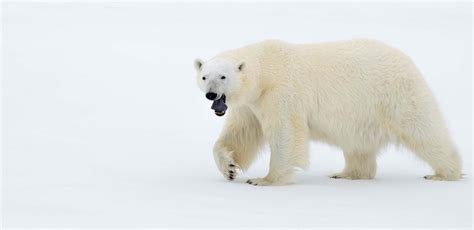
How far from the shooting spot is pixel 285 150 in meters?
9.16

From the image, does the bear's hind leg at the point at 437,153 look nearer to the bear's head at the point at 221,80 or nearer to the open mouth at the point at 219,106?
the bear's head at the point at 221,80

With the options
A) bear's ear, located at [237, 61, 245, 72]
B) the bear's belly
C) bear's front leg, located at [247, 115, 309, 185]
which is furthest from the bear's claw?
bear's ear, located at [237, 61, 245, 72]

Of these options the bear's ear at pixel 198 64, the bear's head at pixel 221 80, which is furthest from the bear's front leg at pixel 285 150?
the bear's ear at pixel 198 64

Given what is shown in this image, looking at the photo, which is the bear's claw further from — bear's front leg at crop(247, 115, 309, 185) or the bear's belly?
the bear's belly

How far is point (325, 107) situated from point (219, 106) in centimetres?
144

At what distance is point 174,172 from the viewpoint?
9781 mm

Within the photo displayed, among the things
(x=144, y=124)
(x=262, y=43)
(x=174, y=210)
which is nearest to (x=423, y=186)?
(x=262, y=43)

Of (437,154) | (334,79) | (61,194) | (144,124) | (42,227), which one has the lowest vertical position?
(42,227)

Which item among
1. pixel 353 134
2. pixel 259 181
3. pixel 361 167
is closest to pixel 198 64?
pixel 259 181

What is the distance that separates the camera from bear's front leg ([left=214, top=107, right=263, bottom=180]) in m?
9.70

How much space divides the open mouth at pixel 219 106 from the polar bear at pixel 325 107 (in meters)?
0.25

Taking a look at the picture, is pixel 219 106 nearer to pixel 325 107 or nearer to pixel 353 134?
pixel 325 107

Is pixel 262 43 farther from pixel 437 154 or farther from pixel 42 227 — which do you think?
pixel 42 227

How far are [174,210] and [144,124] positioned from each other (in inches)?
262
